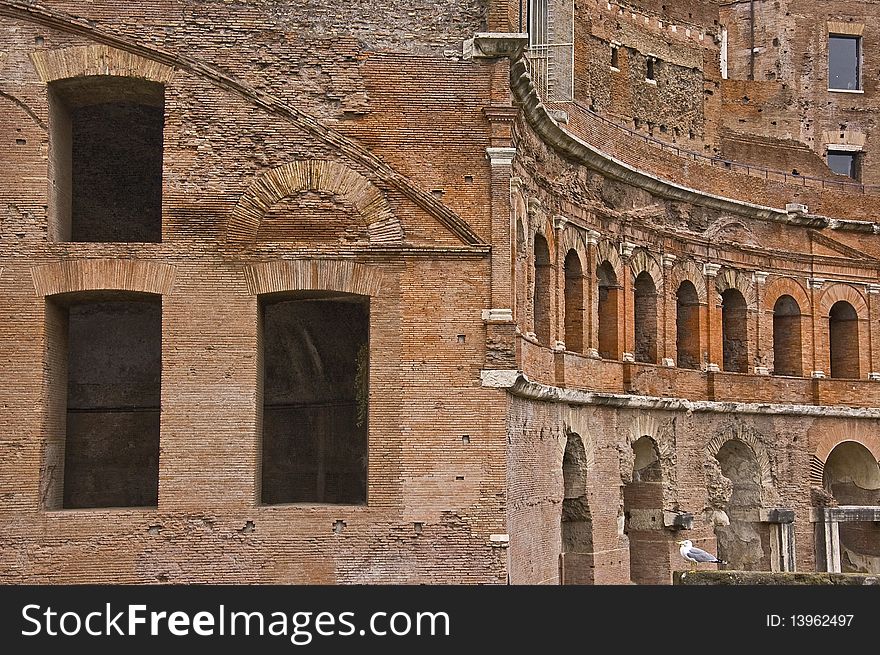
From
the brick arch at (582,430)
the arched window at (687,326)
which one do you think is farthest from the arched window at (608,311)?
the arched window at (687,326)

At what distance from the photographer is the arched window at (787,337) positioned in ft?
85.5

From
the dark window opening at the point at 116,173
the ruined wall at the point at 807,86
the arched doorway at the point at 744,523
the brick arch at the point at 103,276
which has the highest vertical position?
the ruined wall at the point at 807,86

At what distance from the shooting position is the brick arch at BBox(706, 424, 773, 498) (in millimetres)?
23828

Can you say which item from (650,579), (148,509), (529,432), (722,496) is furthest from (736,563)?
(148,509)

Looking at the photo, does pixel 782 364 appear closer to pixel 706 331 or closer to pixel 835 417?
pixel 835 417

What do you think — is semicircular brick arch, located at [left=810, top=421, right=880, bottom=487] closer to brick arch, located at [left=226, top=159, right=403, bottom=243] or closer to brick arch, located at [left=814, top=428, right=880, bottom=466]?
brick arch, located at [left=814, top=428, right=880, bottom=466]

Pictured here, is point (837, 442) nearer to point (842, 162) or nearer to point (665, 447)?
point (665, 447)

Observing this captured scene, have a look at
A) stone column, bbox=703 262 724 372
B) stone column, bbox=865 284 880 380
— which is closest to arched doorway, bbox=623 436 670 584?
stone column, bbox=703 262 724 372

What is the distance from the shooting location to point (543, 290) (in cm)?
1889

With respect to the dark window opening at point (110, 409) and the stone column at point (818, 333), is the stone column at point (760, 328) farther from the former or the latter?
the dark window opening at point (110, 409)

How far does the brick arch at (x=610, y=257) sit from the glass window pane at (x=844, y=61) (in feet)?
47.5

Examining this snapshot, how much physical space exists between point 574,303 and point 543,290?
1501 mm

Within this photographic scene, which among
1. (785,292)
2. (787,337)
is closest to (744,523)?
(787,337)

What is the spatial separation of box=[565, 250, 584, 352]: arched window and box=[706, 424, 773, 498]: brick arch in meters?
4.84
